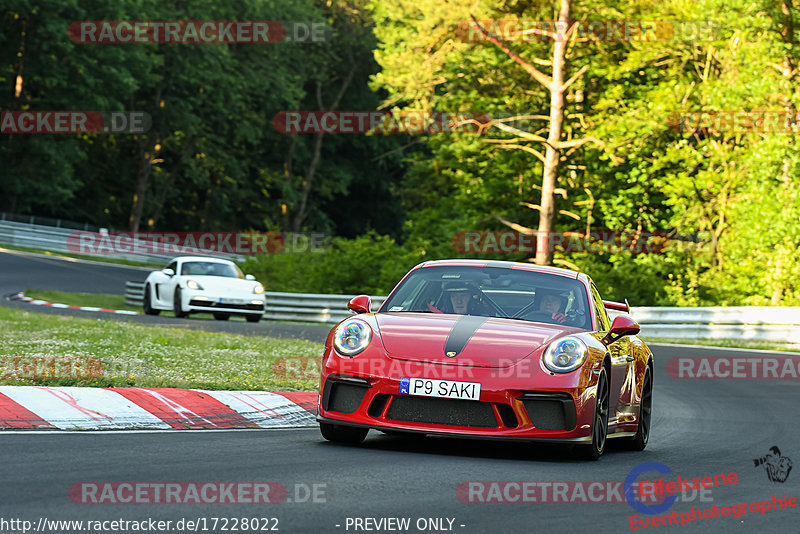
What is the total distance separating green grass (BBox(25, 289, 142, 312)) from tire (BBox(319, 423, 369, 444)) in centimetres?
2576

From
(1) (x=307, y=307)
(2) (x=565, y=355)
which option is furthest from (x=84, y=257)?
(2) (x=565, y=355)

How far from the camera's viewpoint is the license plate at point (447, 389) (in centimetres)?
786

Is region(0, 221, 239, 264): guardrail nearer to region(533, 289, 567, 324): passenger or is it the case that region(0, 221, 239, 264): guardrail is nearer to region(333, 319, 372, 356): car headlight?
region(533, 289, 567, 324): passenger

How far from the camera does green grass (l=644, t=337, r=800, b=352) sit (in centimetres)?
2247

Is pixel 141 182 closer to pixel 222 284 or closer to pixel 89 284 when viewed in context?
pixel 89 284

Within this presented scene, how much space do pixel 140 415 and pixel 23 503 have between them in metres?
3.64

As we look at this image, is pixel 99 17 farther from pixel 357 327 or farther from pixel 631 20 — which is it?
pixel 357 327

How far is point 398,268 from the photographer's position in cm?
3716

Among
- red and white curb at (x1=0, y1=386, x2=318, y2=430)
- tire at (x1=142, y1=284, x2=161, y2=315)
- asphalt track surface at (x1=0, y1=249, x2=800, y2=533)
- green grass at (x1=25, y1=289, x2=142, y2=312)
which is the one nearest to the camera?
asphalt track surface at (x1=0, y1=249, x2=800, y2=533)

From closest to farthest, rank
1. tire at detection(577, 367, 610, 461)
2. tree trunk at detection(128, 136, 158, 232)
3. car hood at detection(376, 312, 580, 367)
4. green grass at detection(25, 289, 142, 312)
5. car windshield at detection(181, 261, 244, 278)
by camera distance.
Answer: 1. car hood at detection(376, 312, 580, 367)
2. tire at detection(577, 367, 610, 461)
3. car windshield at detection(181, 261, 244, 278)
4. green grass at detection(25, 289, 142, 312)
5. tree trunk at detection(128, 136, 158, 232)

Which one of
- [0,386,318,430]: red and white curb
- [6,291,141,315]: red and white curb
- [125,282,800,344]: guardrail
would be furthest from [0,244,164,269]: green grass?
[0,386,318,430]: red and white curb

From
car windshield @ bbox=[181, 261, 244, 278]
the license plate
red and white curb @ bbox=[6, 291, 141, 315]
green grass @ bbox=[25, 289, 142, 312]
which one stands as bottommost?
green grass @ bbox=[25, 289, 142, 312]

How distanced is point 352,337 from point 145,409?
6.43 ft

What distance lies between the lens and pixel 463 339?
8156 mm
